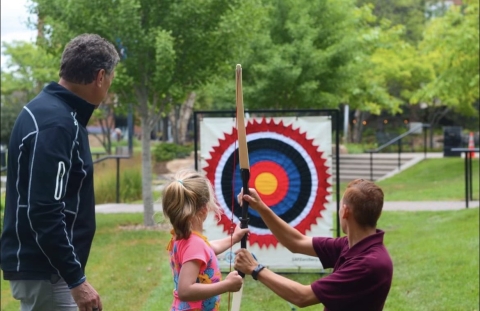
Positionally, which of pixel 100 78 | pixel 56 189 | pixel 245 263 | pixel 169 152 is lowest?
pixel 169 152

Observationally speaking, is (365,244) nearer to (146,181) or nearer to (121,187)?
(146,181)

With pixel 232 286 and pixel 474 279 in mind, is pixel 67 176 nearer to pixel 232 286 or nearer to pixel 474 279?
pixel 232 286

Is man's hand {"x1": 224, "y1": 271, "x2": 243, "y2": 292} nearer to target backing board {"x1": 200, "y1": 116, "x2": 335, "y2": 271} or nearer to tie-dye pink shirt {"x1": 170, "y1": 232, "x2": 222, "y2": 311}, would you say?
tie-dye pink shirt {"x1": 170, "y1": 232, "x2": 222, "y2": 311}

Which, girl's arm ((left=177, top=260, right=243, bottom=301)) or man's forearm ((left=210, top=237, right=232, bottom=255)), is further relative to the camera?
man's forearm ((left=210, top=237, right=232, bottom=255))

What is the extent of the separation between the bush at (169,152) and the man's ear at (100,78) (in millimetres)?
27246

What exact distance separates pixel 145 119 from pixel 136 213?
2530mm

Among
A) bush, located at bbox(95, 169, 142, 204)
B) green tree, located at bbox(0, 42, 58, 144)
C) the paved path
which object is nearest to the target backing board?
the paved path

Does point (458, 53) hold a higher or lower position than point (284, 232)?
higher

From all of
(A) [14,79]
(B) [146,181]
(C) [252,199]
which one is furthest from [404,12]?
(C) [252,199]

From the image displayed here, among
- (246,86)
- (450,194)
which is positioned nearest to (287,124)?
(450,194)

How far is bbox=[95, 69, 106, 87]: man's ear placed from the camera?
3.55 meters

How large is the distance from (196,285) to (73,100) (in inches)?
40.3

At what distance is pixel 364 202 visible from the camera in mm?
3514

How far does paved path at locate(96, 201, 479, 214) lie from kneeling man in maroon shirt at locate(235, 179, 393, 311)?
441 inches
